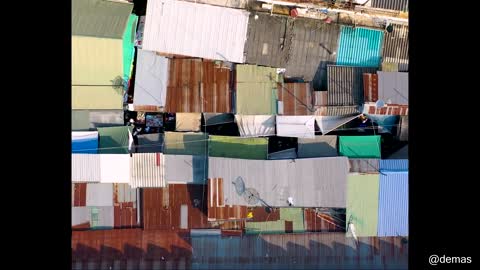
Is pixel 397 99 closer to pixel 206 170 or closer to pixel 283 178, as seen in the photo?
pixel 283 178

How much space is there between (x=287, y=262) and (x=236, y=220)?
2.64 meters

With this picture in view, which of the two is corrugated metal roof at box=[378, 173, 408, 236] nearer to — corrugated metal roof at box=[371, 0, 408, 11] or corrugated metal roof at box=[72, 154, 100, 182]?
corrugated metal roof at box=[371, 0, 408, 11]

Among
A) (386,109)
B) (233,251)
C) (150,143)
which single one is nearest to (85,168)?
(150,143)

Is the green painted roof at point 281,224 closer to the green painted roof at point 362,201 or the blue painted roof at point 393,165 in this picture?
the green painted roof at point 362,201

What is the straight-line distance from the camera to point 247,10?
14133 mm

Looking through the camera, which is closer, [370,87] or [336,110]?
[370,87]

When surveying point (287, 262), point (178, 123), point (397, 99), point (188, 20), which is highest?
point (188, 20)

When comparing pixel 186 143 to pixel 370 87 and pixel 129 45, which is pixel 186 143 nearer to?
pixel 129 45

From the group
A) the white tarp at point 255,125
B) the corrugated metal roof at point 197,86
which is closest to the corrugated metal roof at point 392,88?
the white tarp at point 255,125

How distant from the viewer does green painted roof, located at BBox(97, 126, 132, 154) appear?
1418cm

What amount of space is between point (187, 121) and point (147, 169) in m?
2.48

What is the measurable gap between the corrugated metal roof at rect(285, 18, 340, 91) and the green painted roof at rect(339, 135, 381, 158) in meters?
2.37

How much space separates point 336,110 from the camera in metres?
14.5

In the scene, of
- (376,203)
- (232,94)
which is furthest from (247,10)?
(376,203)
